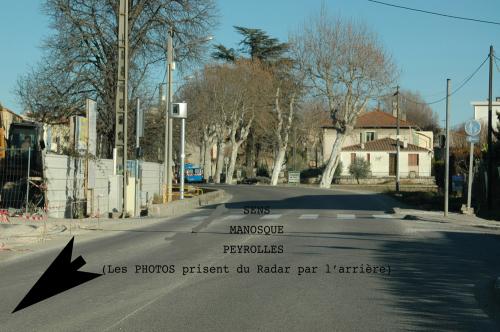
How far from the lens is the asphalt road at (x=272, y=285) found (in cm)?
805

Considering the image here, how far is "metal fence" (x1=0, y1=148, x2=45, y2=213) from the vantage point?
2272 cm

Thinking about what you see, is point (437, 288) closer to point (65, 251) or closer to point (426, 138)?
point (65, 251)

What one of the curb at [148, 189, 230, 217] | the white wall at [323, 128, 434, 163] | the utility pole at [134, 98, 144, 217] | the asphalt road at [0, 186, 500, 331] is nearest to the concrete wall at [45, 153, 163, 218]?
the utility pole at [134, 98, 144, 217]

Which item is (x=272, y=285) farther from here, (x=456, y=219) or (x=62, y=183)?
(x=456, y=219)

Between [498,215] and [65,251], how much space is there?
20229mm

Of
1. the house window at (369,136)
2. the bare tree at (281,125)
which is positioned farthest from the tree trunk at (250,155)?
the house window at (369,136)

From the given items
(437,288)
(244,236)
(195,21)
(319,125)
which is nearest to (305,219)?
(244,236)

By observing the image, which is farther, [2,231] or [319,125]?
[319,125]

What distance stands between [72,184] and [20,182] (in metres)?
1.95

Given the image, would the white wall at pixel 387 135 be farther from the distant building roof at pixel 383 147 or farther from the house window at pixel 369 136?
the distant building roof at pixel 383 147

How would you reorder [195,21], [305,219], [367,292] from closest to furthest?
[367,292]
[305,219]
[195,21]

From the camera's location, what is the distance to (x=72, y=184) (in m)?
25.5

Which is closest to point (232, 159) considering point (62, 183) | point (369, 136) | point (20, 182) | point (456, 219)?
point (369, 136)

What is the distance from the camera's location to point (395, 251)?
48.5 feet
